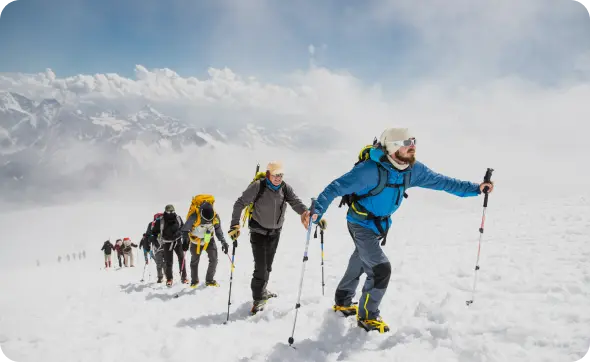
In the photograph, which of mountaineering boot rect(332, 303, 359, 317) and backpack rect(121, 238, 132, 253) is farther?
backpack rect(121, 238, 132, 253)

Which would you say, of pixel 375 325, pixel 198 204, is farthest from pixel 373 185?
pixel 198 204

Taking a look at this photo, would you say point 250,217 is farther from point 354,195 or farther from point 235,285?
point 235,285

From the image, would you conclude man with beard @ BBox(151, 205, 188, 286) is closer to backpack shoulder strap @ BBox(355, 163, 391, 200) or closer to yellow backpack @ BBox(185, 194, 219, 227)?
yellow backpack @ BBox(185, 194, 219, 227)

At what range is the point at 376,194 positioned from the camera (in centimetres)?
521

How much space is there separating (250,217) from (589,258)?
7.40m

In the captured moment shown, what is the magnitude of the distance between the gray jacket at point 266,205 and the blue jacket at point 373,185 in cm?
210

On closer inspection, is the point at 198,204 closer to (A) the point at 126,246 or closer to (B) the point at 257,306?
(B) the point at 257,306

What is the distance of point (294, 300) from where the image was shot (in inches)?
301

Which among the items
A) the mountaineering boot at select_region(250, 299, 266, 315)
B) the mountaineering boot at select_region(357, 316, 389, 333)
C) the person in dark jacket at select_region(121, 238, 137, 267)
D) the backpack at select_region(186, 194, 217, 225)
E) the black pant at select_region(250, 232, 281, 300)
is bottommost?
the person in dark jacket at select_region(121, 238, 137, 267)

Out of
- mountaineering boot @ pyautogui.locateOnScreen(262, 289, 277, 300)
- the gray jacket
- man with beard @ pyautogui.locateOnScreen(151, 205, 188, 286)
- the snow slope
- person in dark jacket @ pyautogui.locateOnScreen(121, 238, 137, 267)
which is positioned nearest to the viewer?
the snow slope

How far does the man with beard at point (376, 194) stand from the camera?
509 cm

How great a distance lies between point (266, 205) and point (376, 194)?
2.79m

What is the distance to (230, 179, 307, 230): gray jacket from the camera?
23.7ft

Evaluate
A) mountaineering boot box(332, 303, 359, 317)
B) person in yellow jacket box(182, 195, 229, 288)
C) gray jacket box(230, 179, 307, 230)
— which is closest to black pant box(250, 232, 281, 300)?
gray jacket box(230, 179, 307, 230)
